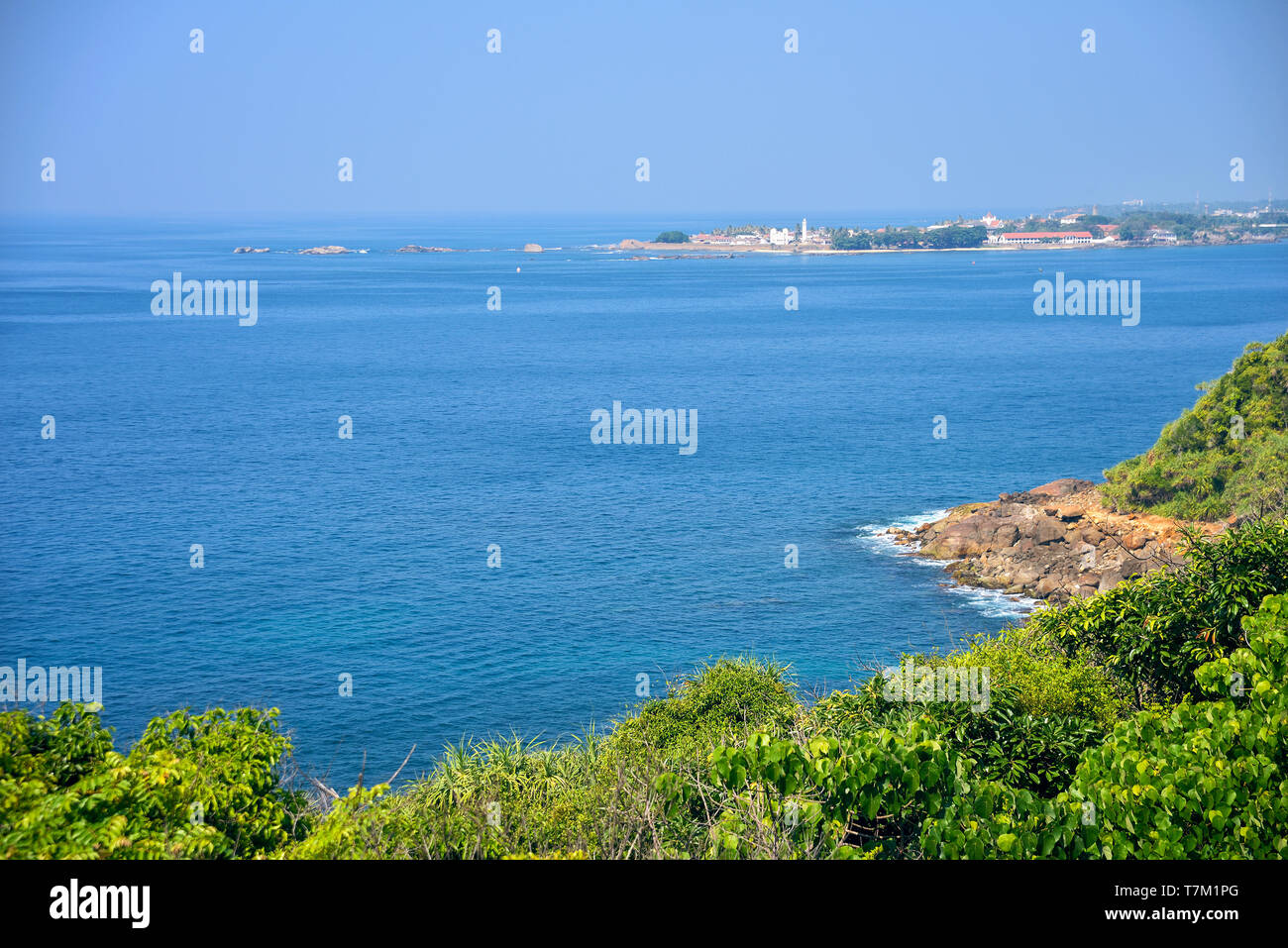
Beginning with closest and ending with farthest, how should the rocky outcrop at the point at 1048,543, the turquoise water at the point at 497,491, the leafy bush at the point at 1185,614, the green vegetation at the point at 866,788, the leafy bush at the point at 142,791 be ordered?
the leafy bush at the point at 142,791 → the green vegetation at the point at 866,788 → the leafy bush at the point at 1185,614 → the turquoise water at the point at 497,491 → the rocky outcrop at the point at 1048,543

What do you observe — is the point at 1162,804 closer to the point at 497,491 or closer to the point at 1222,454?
the point at 1222,454

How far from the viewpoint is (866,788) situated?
409 inches

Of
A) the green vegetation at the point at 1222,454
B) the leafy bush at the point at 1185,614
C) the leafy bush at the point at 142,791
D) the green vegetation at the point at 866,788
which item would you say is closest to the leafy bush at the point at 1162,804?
the green vegetation at the point at 866,788

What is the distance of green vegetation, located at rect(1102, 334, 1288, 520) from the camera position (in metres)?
46.1

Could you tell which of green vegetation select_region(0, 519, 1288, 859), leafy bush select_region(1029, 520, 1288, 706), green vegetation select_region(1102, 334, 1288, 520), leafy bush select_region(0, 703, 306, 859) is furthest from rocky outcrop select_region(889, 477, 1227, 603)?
leafy bush select_region(0, 703, 306, 859)

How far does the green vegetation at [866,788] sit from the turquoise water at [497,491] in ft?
63.5

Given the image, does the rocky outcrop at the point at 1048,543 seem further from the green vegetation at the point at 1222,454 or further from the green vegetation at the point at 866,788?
the green vegetation at the point at 866,788

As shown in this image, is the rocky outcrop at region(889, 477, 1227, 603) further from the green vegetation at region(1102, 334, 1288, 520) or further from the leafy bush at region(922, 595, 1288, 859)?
the leafy bush at region(922, 595, 1288, 859)

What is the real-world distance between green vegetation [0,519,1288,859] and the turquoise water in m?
19.4

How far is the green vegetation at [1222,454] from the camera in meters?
46.1

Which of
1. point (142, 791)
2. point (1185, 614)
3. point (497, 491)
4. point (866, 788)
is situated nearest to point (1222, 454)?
point (1185, 614)

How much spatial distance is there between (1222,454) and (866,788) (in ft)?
151
